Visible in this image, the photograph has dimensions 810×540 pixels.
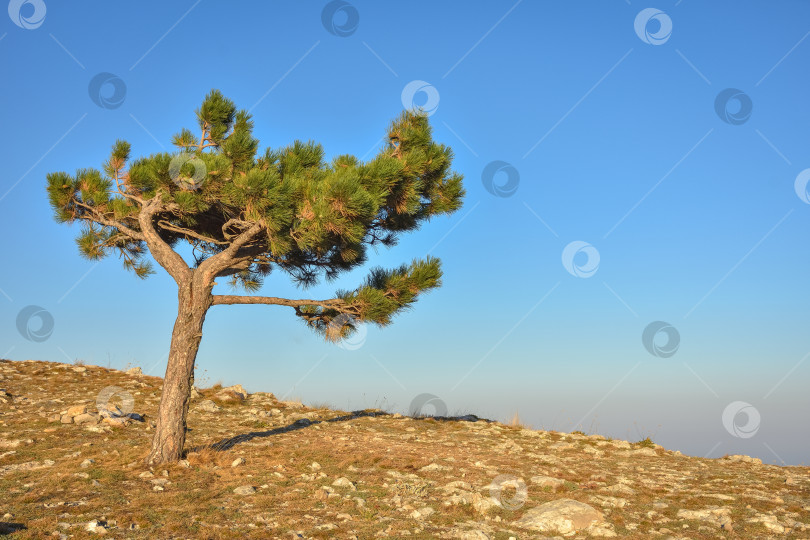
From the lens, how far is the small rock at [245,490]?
33.2 feet

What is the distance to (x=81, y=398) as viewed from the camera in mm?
19453

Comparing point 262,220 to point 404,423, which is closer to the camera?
point 262,220

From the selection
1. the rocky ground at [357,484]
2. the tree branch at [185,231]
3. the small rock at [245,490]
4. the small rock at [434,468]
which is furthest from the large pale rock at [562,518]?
the tree branch at [185,231]

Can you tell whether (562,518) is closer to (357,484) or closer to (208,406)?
(357,484)

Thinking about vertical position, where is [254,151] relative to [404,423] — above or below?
above

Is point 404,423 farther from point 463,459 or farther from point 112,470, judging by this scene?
point 112,470

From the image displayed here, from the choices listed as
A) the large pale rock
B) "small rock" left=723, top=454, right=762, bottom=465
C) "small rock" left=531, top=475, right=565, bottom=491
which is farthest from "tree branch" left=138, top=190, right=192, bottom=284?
"small rock" left=723, top=454, right=762, bottom=465

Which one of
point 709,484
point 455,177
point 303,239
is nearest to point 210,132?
point 303,239

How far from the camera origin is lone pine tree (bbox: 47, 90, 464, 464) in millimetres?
12109

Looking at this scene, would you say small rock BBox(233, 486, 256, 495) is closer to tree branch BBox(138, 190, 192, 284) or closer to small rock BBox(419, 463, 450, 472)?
small rock BBox(419, 463, 450, 472)

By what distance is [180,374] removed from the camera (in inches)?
506

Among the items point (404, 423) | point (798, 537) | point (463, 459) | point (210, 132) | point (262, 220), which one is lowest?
point (798, 537)

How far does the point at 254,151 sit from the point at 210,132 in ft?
A: 6.14

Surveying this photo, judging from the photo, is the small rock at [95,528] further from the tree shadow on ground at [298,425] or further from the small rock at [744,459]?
→ the small rock at [744,459]
